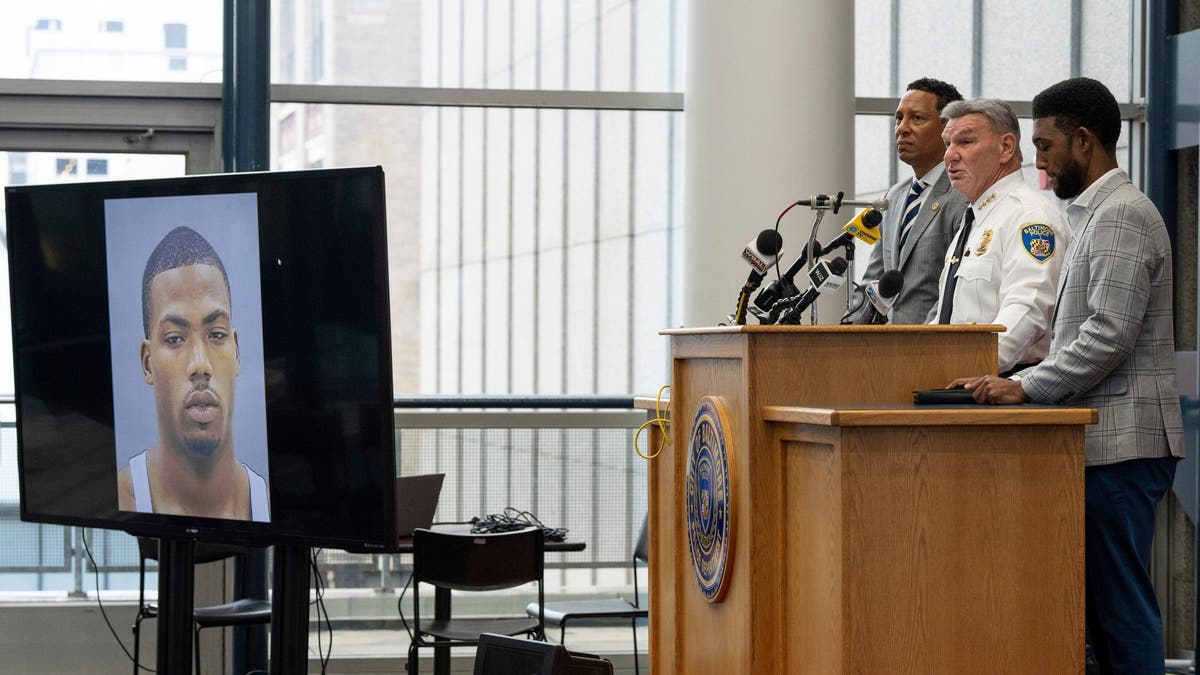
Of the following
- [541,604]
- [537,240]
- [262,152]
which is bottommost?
[541,604]

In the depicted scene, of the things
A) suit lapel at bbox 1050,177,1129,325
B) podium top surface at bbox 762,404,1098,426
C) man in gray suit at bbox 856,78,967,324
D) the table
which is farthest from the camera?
the table

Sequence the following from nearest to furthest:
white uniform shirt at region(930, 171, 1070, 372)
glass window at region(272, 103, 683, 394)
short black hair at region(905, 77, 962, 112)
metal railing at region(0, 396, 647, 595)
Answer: white uniform shirt at region(930, 171, 1070, 372) < short black hair at region(905, 77, 962, 112) < metal railing at region(0, 396, 647, 595) < glass window at region(272, 103, 683, 394)

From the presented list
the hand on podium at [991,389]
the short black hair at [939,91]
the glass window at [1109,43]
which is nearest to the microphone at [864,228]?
the hand on podium at [991,389]

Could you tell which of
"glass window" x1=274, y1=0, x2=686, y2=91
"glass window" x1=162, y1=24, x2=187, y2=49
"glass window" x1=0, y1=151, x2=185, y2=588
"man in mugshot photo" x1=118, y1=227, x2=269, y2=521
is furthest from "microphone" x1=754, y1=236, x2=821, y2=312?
"glass window" x1=162, y1=24, x2=187, y2=49

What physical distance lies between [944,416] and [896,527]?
23cm

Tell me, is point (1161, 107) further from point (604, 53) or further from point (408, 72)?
point (408, 72)

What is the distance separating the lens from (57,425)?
→ 8.84 feet

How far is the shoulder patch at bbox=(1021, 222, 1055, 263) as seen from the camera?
3.31 meters

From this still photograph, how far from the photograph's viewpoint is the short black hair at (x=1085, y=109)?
325cm

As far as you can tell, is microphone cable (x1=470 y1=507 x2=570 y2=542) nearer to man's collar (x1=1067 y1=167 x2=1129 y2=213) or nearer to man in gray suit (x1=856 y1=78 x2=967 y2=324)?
man in gray suit (x1=856 y1=78 x2=967 y2=324)

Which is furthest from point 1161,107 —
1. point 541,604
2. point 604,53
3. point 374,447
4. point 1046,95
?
point 374,447

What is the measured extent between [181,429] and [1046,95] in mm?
2223

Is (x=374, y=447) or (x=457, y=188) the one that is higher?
(x=457, y=188)

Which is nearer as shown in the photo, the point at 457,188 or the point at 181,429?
the point at 181,429
